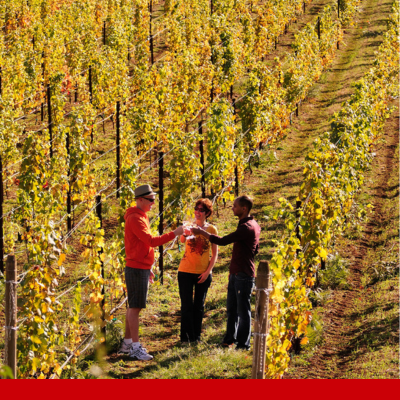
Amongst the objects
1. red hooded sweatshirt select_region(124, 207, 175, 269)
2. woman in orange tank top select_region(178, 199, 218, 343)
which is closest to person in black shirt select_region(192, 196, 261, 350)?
woman in orange tank top select_region(178, 199, 218, 343)

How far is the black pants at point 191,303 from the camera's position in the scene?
607cm

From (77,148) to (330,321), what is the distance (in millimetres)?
4979

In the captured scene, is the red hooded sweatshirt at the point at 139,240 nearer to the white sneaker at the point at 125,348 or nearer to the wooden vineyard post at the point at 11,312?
the white sneaker at the point at 125,348

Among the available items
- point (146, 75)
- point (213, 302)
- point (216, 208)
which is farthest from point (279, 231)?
point (146, 75)

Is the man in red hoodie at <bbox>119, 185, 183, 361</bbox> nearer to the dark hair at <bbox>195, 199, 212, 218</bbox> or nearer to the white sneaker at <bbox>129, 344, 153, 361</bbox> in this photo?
the white sneaker at <bbox>129, 344, 153, 361</bbox>

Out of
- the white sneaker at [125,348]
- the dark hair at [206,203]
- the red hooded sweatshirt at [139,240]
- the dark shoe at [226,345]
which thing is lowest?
the white sneaker at [125,348]

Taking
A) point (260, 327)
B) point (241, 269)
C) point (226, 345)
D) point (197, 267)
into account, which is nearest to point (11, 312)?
point (260, 327)

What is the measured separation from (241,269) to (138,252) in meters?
0.97

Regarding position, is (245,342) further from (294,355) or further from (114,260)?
(114,260)

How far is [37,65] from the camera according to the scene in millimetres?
17156

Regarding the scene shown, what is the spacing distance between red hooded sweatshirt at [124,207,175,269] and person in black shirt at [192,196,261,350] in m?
0.42

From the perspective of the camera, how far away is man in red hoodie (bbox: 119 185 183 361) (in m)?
5.70

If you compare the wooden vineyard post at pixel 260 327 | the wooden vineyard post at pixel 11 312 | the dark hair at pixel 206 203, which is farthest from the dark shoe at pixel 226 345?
the wooden vineyard post at pixel 11 312

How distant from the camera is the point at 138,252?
5805 millimetres
